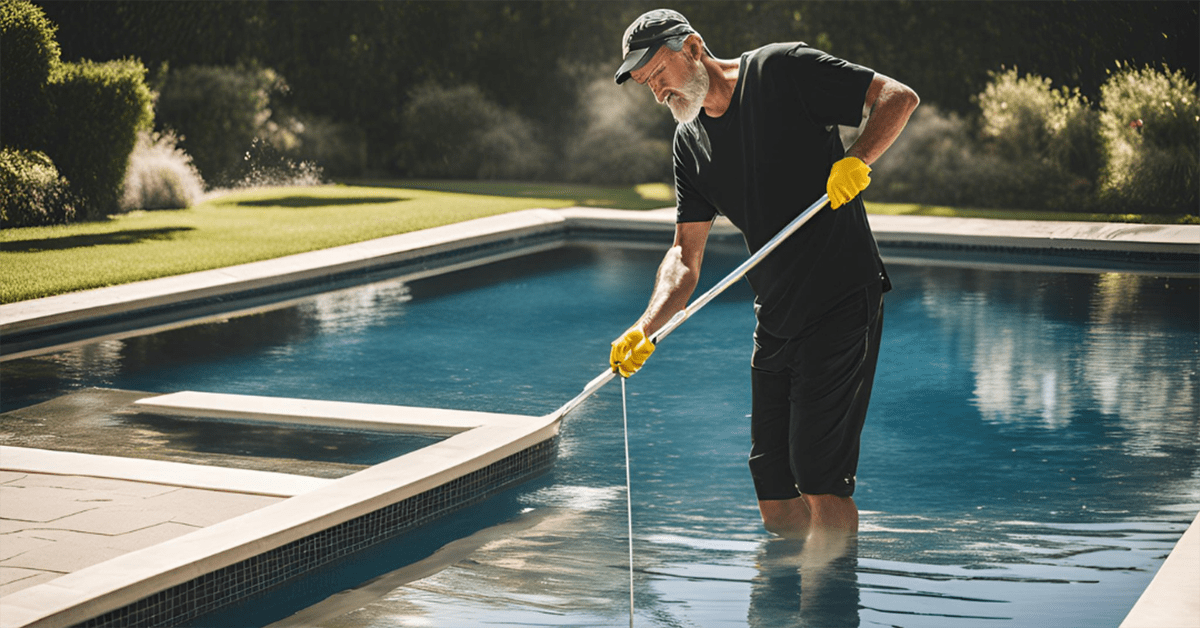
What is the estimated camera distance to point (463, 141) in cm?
1927

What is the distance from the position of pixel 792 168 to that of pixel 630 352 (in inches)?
27.1

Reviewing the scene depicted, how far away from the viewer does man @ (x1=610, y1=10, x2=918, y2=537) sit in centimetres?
336

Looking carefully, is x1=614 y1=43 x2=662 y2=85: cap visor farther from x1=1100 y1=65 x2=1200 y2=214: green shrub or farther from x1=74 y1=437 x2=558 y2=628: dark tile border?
x1=1100 y1=65 x2=1200 y2=214: green shrub

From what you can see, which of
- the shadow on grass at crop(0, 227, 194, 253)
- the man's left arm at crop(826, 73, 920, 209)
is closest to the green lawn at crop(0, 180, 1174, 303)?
the shadow on grass at crop(0, 227, 194, 253)

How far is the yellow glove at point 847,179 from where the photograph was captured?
328 cm

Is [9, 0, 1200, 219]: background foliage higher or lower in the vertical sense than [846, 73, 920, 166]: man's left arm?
higher

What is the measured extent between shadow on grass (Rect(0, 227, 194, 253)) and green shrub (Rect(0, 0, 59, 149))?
3.07 feet

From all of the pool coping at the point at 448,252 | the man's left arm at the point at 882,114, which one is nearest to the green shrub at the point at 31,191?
the pool coping at the point at 448,252

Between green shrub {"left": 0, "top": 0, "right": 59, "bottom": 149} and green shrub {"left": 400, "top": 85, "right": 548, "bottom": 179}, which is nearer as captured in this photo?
green shrub {"left": 0, "top": 0, "right": 59, "bottom": 149}

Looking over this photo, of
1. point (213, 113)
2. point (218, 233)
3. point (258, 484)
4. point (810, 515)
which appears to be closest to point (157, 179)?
point (218, 233)

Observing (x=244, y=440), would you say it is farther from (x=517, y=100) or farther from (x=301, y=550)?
(x=517, y=100)

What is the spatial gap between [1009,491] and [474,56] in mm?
16051

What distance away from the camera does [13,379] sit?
7.01m

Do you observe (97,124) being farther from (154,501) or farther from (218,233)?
(154,501)
